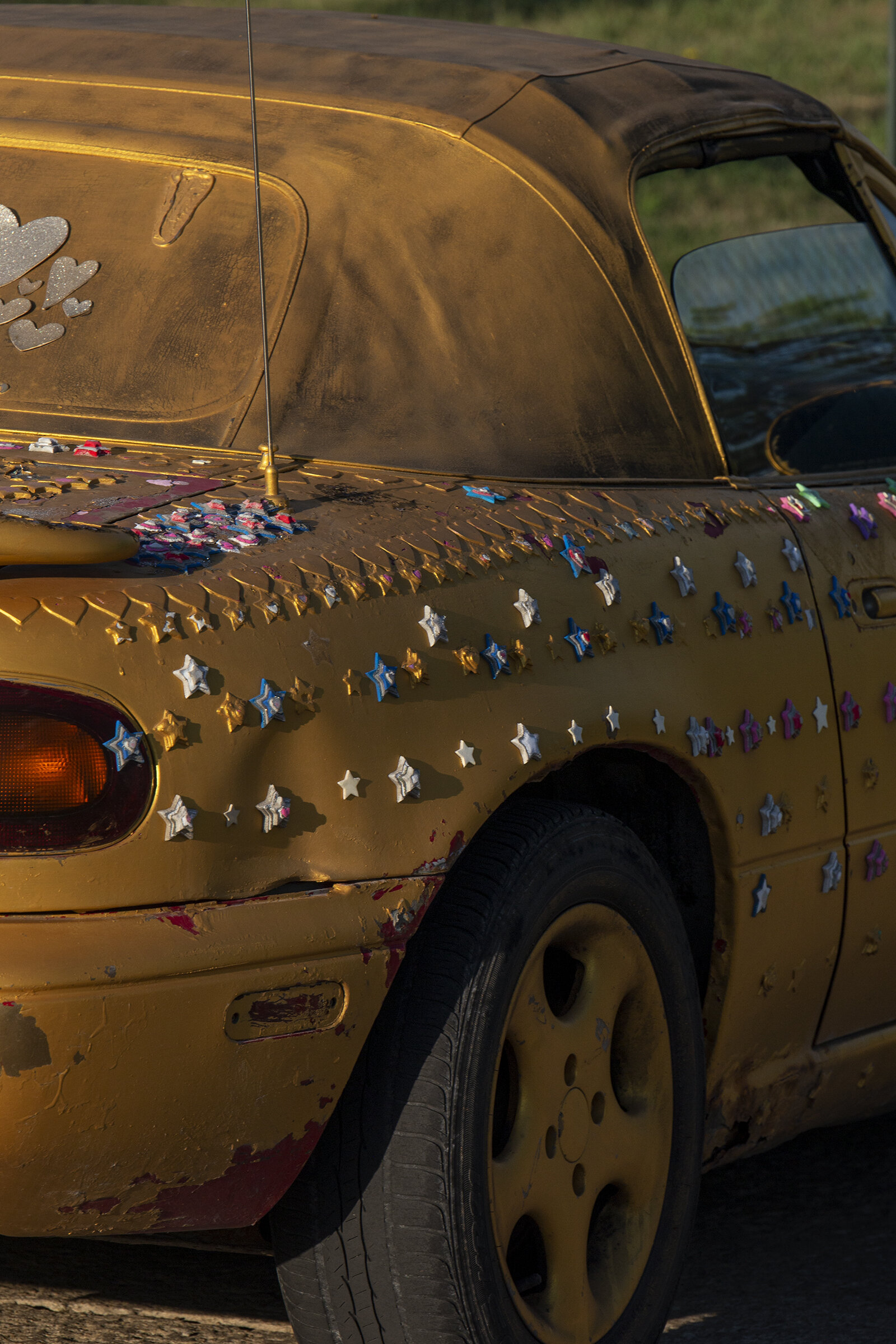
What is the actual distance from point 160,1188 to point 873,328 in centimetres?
294

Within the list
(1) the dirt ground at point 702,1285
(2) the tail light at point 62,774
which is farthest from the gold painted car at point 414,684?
(1) the dirt ground at point 702,1285

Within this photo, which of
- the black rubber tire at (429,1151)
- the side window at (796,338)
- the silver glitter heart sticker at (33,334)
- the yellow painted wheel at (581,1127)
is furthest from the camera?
the side window at (796,338)

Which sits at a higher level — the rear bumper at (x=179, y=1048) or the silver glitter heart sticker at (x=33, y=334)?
the silver glitter heart sticker at (x=33, y=334)

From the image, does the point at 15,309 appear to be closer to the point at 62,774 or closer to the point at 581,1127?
the point at 62,774

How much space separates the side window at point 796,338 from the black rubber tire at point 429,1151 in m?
1.15

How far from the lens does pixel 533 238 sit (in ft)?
9.55

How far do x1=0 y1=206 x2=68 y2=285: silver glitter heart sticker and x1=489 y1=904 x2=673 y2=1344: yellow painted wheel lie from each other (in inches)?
53.2

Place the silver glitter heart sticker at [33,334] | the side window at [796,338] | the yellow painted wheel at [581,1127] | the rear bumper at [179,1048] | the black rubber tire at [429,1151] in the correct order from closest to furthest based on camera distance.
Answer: the rear bumper at [179,1048] → the black rubber tire at [429,1151] → the yellow painted wheel at [581,1127] → the silver glitter heart sticker at [33,334] → the side window at [796,338]

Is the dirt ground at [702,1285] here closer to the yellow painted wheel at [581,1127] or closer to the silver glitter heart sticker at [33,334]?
the yellow painted wheel at [581,1127]

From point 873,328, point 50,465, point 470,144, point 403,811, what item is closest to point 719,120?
point 470,144

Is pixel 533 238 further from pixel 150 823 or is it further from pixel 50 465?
pixel 150 823

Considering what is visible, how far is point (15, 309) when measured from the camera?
2.80 meters

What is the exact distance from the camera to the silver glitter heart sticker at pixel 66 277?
110 inches

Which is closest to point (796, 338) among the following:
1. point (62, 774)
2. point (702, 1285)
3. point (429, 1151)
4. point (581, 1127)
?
point (702, 1285)
